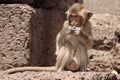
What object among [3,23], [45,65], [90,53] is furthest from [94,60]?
[3,23]

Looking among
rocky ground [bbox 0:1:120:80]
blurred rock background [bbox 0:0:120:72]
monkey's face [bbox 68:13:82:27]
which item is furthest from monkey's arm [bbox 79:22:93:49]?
blurred rock background [bbox 0:0:120:72]

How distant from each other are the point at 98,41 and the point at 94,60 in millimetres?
448

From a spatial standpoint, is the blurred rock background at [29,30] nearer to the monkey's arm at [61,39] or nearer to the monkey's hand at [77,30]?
the monkey's arm at [61,39]

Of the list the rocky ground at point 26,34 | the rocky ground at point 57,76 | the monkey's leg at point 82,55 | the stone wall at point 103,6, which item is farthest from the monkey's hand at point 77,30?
the stone wall at point 103,6

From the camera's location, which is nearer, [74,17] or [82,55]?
[74,17]

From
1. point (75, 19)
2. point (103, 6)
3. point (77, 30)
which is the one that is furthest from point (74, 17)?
point (103, 6)

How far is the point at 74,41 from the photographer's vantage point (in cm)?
689

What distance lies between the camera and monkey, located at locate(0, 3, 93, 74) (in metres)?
6.81

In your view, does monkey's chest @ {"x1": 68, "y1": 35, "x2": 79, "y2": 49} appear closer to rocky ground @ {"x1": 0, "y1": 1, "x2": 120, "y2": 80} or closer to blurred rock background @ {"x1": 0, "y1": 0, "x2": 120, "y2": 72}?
rocky ground @ {"x1": 0, "y1": 1, "x2": 120, "y2": 80}

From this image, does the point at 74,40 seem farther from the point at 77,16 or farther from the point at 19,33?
the point at 19,33

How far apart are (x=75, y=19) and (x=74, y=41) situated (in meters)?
0.26

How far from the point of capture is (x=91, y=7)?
425 inches

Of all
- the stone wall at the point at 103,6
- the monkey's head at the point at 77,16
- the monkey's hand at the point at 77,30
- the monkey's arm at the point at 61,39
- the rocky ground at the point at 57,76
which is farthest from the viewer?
the stone wall at the point at 103,6

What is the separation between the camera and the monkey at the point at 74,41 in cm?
681
